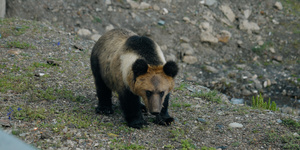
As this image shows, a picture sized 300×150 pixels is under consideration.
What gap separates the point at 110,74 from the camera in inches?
216

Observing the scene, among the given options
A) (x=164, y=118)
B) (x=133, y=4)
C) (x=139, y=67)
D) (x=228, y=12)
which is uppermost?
(x=228, y=12)

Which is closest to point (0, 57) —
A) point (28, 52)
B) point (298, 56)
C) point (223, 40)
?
point (28, 52)

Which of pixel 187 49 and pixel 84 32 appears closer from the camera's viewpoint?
pixel 84 32

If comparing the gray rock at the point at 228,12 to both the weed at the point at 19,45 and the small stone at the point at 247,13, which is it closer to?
the small stone at the point at 247,13

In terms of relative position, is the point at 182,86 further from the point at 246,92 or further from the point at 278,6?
the point at 278,6

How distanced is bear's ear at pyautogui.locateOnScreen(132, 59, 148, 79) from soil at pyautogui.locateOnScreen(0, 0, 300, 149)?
967 mm

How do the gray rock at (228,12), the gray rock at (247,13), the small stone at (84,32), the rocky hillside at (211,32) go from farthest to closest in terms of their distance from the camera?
the gray rock at (247,13) → the gray rock at (228,12) → the small stone at (84,32) → the rocky hillside at (211,32)

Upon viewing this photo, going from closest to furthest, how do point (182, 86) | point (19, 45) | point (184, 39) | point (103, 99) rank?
point (103, 99), point (182, 86), point (19, 45), point (184, 39)

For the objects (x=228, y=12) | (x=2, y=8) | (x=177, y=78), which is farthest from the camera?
(x=228, y=12)

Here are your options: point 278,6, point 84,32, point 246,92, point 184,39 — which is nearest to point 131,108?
point 246,92

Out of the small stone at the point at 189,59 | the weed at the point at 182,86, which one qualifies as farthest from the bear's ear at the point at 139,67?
the small stone at the point at 189,59

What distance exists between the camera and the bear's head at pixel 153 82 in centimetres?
474

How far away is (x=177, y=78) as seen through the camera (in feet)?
29.5

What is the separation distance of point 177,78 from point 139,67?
4437 mm
